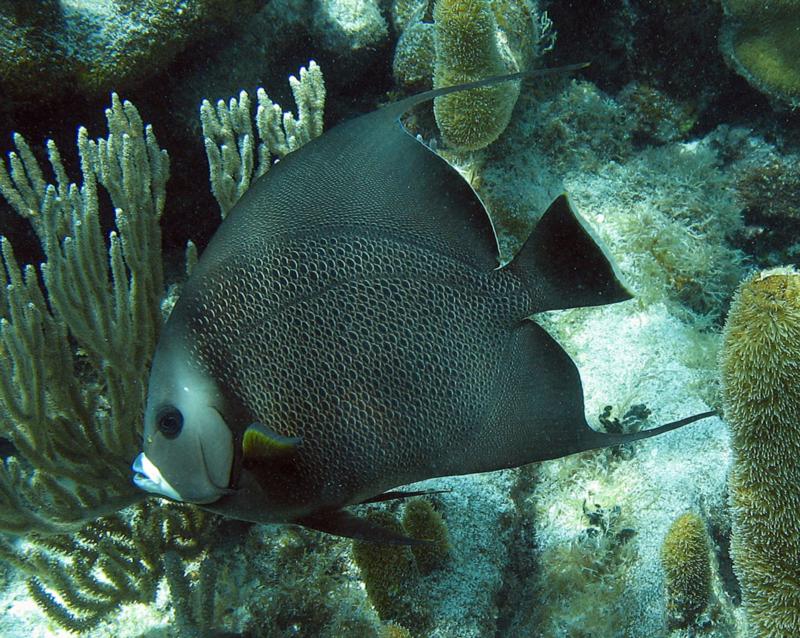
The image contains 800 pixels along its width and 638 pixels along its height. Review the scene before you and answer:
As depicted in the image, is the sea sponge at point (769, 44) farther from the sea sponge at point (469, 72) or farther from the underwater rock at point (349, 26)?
the underwater rock at point (349, 26)

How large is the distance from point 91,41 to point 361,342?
276 centimetres

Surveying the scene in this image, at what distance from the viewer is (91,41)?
3.08 meters

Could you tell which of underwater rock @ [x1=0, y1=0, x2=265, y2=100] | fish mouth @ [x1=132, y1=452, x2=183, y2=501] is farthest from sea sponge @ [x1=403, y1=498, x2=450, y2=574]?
underwater rock @ [x1=0, y1=0, x2=265, y2=100]

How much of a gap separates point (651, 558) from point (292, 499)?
68.5 inches

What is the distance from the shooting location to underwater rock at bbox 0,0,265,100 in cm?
295

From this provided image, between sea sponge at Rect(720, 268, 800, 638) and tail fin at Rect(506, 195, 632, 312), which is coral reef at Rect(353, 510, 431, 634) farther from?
sea sponge at Rect(720, 268, 800, 638)

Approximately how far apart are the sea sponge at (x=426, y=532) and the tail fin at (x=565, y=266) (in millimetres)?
1067

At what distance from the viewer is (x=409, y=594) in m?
2.19

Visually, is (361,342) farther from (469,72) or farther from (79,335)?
(469,72)

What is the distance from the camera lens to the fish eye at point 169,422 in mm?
1410

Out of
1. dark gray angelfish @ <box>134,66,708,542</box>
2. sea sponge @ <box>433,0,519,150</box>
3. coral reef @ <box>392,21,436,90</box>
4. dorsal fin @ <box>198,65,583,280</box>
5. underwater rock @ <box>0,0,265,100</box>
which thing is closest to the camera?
dark gray angelfish @ <box>134,66,708,542</box>

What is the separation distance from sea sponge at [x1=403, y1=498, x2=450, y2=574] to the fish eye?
109 cm

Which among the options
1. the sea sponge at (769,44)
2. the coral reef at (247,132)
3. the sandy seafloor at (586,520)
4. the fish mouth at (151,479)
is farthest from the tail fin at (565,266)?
the sea sponge at (769,44)

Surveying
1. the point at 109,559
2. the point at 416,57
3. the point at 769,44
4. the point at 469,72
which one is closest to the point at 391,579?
the point at 109,559
